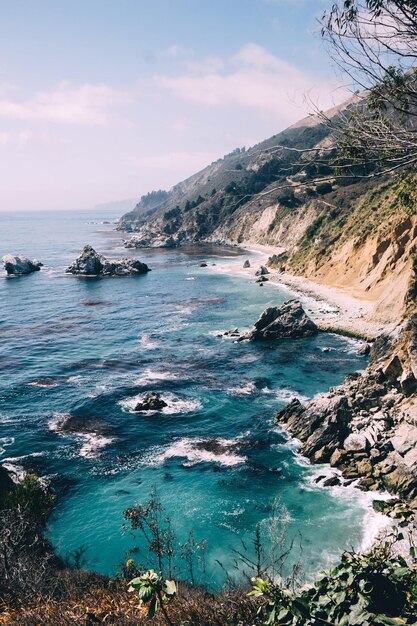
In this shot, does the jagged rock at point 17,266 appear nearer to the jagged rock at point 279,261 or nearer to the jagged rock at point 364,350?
the jagged rock at point 279,261

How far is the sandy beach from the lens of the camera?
2172 inches

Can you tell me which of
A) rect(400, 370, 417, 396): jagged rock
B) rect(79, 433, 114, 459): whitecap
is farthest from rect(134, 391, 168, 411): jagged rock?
rect(400, 370, 417, 396): jagged rock

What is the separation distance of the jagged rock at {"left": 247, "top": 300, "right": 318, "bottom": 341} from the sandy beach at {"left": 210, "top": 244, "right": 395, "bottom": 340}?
313 cm

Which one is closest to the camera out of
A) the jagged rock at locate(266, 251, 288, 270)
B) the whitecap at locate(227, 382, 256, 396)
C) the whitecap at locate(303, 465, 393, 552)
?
the whitecap at locate(303, 465, 393, 552)

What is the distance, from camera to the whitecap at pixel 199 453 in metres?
29.7

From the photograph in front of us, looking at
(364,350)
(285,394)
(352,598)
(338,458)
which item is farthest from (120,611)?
(364,350)

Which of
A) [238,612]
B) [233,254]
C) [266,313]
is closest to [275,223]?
[233,254]

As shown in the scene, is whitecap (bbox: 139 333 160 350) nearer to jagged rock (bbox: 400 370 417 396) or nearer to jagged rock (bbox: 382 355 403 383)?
jagged rock (bbox: 382 355 403 383)

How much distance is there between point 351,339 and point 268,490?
31775 millimetres

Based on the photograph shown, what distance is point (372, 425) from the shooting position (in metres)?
29.5

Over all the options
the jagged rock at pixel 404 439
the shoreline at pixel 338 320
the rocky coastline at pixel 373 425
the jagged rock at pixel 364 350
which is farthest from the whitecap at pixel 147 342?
the jagged rock at pixel 404 439

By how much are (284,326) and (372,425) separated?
27746 millimetres

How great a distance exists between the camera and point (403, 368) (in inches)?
1302

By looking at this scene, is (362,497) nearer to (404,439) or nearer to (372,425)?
(404,439)
